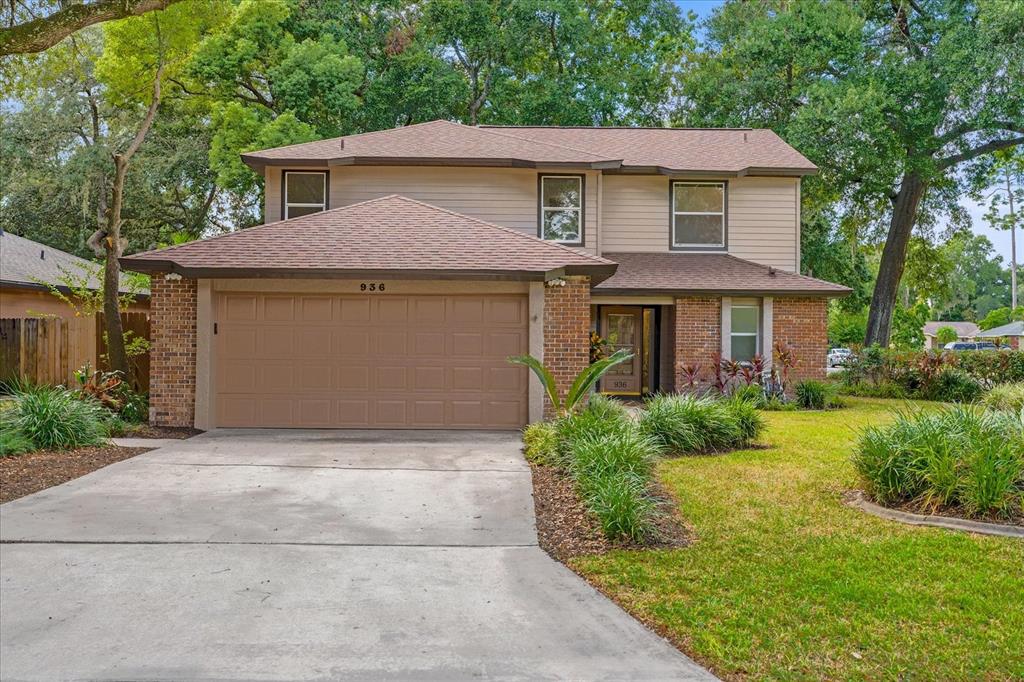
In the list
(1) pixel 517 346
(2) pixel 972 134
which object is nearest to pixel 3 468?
(1) pixel 517 346

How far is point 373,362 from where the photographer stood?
11938 mm

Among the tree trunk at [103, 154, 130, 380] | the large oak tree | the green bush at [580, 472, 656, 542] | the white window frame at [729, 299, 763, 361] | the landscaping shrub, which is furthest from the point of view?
the large oak tree

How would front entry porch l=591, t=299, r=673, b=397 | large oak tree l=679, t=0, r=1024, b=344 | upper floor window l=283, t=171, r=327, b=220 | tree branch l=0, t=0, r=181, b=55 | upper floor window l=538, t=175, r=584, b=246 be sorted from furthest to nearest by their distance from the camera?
1. large oak tree l=679, t=0, r=1024, b=344
2. front entry porch l=591, t=299, r=673, b=397
3. upper floor window l=283, t=171, r=327, b=220
4. upper floor window l=538, t=175, r=584, b=246
5. tree branch l=0, t=0, r=181, b=55

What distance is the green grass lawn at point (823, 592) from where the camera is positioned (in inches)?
160

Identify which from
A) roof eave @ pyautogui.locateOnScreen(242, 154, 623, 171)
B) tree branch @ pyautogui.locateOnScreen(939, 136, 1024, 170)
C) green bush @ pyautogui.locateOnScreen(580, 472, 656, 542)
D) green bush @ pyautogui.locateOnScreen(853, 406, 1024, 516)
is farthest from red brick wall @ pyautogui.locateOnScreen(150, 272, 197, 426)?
tree branch @ pyautogui.locateOnScreen(939, 136, 1024, 170)

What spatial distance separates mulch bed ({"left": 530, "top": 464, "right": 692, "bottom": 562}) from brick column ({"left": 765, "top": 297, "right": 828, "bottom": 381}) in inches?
389

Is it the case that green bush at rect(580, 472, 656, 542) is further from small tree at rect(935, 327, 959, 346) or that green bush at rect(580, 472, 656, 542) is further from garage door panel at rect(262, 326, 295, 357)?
small tree at rect(935, 327, 959, 346)

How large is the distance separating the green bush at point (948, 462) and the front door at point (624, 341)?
33.2ft

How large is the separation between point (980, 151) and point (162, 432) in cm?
2323

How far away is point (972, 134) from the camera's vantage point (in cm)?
2280

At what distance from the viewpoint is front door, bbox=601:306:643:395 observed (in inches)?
698

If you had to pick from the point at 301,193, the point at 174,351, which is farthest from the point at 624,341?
the point at 174,351

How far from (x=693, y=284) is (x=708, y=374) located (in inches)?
76.9

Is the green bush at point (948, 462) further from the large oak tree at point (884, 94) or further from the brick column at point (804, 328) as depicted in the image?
the large oak tree at point (884, 94)
